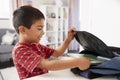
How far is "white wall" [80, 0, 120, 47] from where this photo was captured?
103 centimetres

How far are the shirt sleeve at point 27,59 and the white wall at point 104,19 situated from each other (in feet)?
1.63

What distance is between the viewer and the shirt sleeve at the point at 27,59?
2.52ft

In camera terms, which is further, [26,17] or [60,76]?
[26,17]

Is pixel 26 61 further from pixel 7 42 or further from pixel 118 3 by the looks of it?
pixel 7 42

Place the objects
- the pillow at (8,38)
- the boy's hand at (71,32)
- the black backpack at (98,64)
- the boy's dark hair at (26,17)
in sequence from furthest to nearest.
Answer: the pillow at (8,38) → the boy's hand at (71,32) → the boy's dark hair at (26,17) → the black backpack at (98,64)

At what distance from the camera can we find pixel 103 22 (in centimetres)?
110

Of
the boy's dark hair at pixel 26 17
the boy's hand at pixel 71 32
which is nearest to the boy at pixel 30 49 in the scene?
the boy's dark hair at pixel 26 17

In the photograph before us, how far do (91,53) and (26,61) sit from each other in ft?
1.06

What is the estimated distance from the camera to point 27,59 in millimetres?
780

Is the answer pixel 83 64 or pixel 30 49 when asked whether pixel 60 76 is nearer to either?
pixel 83 64

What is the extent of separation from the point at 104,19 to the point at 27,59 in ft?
1.85


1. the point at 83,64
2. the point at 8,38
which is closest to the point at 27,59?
the point at 83,64

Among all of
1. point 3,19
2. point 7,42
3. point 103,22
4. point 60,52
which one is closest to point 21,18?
point 60,52

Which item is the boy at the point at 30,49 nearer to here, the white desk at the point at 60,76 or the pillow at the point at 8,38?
the white desk at the point at 60,76
